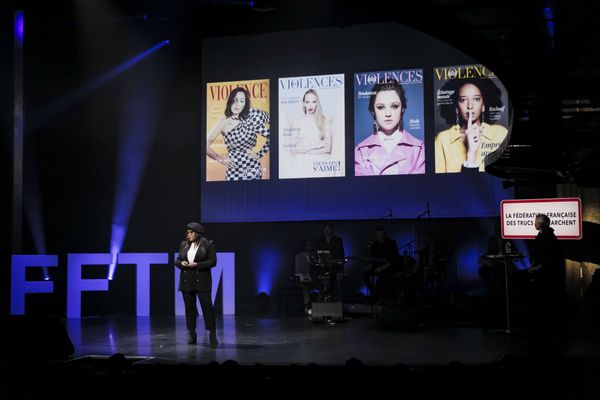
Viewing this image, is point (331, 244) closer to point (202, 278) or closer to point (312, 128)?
point (312, 128)

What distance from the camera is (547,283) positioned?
732 centimetres

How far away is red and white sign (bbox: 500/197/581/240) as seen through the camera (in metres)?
→ 7.71

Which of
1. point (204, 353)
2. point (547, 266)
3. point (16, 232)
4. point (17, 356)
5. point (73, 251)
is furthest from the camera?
point (73, 251)

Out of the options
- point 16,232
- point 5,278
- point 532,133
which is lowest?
point 5,278

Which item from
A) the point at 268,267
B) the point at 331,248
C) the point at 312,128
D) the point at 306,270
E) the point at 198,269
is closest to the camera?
the point at 198,269

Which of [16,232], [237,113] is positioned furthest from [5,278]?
[237,113]

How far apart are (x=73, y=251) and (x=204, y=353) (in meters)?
6.83

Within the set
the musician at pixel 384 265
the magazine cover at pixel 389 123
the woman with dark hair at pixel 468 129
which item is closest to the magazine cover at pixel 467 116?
the woman with dark hair at pixel 468 129

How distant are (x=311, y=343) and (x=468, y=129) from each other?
5406 mm

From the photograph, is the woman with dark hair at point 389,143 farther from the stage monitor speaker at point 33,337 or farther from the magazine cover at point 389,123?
the stage monitor speaker at point 33,337

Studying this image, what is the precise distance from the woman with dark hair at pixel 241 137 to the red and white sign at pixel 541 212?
510cm

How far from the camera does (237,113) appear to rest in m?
11.8

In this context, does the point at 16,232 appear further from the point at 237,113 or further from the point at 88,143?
the point at 237,113

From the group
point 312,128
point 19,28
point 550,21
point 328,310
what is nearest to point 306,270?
point 328,310
